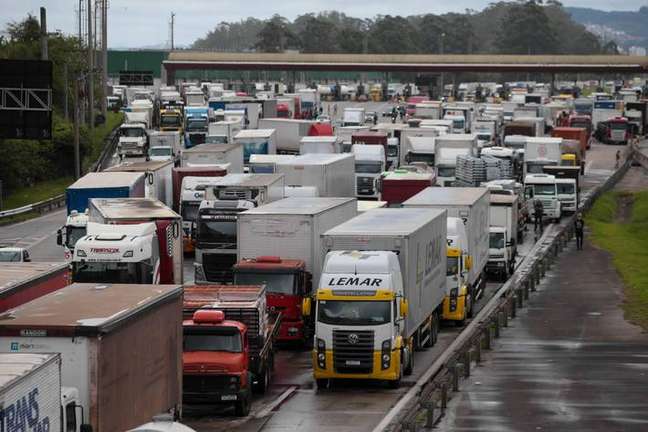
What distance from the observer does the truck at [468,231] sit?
1607 inches

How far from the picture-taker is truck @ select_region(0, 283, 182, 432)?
20.8m

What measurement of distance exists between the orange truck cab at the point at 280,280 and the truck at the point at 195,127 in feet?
200

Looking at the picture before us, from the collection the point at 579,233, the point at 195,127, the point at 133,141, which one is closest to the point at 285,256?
the point at 579,233

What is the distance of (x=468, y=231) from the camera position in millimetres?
42438

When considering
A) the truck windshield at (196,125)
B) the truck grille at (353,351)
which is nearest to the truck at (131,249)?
the truck grille at (353,351)

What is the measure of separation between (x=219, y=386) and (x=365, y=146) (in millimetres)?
46894

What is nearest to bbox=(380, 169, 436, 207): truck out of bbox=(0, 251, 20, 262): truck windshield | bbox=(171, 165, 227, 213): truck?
bbox=(171, 165, 227, 213): truck

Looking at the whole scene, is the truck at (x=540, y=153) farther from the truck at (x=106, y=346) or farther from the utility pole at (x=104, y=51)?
the truck at (x=106, y=346)

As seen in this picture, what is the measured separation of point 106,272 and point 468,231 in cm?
1141

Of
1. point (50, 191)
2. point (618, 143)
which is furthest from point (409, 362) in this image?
point (618, 143)

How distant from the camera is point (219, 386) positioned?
1117 inches

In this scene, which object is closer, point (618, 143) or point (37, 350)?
point (37, 350)

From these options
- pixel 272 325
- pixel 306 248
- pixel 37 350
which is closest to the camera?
pixel 37 350

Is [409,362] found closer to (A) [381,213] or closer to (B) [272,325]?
(B) [272,325]
